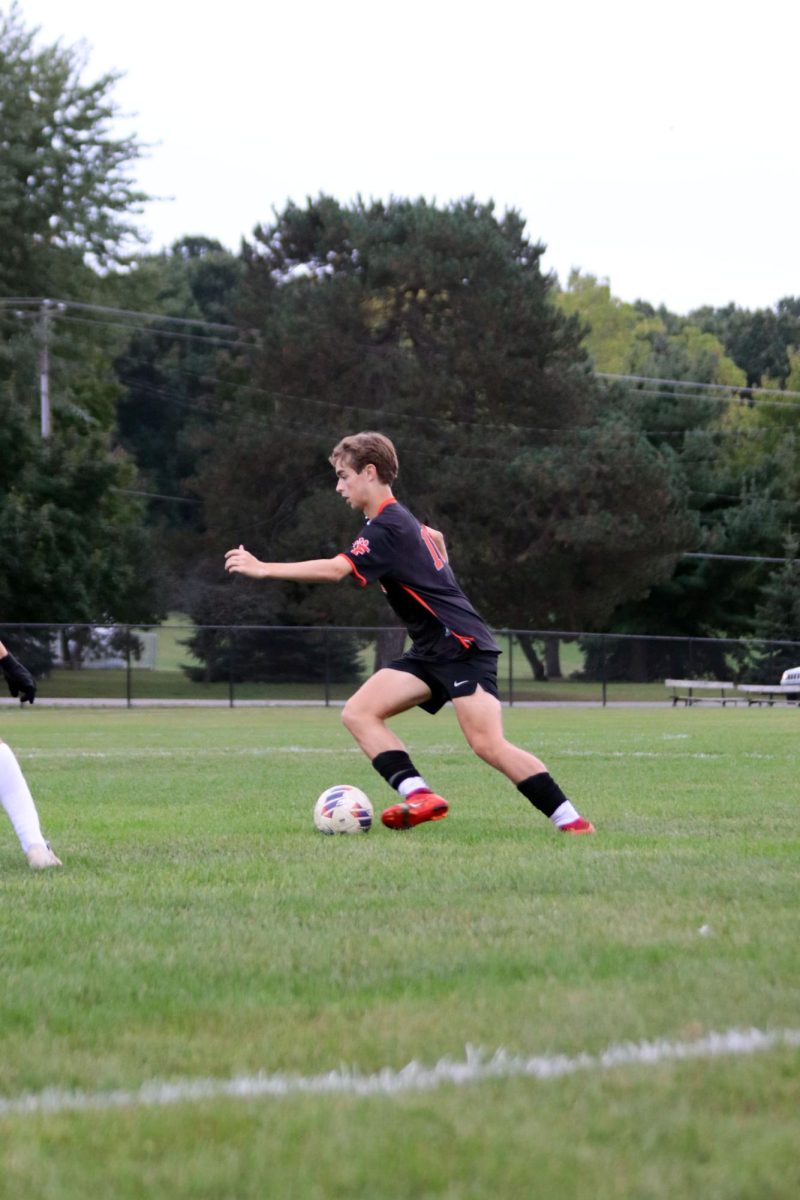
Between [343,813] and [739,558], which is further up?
[739,558]

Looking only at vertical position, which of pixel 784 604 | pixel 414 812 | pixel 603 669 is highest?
pixel 414 812

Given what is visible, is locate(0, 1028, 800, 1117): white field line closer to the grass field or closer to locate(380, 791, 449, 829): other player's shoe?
the grass field

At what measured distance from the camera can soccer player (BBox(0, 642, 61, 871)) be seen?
272 inches

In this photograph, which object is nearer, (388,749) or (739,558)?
(388,749)

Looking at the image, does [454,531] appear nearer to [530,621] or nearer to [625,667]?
[530,621]

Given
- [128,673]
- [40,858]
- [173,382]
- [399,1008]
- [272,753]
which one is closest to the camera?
[399,1008]

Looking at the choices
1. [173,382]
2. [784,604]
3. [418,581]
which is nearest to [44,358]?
[784,604]

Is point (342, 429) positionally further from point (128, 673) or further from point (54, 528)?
point (128, 673)

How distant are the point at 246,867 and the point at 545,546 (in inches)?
1778

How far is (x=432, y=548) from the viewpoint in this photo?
324 inches

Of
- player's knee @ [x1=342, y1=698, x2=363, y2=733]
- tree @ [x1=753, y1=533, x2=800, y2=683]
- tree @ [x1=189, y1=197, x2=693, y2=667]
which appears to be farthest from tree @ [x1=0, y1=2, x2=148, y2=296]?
player's knee @ [x1=342, y1=698, x2=363, y2=733]

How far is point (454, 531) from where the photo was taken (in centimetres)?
5141

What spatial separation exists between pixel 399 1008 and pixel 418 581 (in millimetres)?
4145

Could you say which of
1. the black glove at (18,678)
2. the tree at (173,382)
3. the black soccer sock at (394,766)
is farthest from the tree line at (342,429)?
the black glove at (18,678)
